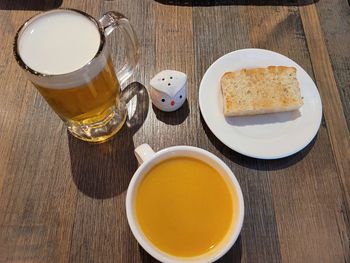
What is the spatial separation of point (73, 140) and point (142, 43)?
277 mm

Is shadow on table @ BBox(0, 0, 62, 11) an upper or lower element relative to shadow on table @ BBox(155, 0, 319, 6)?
upper

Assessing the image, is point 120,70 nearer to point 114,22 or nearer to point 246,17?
point 114,22

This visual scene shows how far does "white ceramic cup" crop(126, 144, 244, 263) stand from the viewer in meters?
0.51

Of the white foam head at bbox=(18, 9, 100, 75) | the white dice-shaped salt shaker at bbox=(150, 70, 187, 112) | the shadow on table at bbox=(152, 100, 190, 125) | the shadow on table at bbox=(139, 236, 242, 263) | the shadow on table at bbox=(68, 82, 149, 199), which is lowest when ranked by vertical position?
the shadow on table at bbox=(139, 236, 242, 263)

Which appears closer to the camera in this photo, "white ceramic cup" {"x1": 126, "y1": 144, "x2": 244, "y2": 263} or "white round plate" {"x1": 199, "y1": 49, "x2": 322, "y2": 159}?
"white ceramic cup" {"x1": 126, "y1": 144, "x2": 244, "y2": 263}

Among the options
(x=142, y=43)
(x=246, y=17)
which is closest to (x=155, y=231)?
(x=142, y=43)

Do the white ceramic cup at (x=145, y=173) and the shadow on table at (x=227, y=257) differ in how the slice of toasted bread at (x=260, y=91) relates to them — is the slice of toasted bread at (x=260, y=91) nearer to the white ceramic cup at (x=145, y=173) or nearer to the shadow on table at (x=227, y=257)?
the white ceramic cup at (x=145, y=173)

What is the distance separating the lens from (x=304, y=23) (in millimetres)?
822

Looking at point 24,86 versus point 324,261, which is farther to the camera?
point 24,86

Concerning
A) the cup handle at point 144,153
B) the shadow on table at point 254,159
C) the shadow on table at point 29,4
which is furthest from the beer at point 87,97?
the shadow on table at point 29,4

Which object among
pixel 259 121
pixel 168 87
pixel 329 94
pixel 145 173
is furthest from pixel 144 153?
pixel 329 94

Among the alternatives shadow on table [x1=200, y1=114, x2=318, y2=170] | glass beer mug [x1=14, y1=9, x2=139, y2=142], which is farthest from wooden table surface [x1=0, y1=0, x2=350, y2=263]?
glass beer mug [x1=14, y1=9, x2=139, y2=142]

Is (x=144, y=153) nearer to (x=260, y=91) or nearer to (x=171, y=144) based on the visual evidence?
(x=171, y=144)

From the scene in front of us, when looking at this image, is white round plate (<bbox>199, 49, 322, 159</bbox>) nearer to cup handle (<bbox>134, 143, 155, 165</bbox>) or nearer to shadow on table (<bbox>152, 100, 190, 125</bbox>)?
shadow on table (<bbox>152, 100, 190, 125</bbox>)
